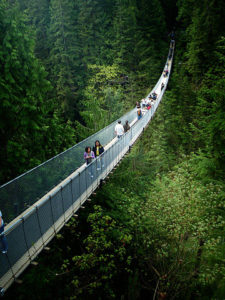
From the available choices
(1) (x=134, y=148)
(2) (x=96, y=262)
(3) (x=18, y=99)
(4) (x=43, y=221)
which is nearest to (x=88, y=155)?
(4) (x=43, y=221)

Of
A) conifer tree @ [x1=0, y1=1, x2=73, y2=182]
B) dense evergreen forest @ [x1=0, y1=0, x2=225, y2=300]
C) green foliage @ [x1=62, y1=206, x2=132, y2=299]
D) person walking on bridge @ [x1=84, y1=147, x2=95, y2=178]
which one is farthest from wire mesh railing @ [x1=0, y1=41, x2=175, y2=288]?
conifer tree @ [x1=0, y1=1, x2=73, y2=182]

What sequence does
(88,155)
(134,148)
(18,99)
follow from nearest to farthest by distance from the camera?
(88,155) < (18,99) < (134,148)

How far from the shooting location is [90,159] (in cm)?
757

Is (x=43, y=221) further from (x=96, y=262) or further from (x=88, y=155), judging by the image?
(x=96, y=262)

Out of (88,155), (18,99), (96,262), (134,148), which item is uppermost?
(18,99)

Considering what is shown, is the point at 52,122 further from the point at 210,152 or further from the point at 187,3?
the point at 187,3

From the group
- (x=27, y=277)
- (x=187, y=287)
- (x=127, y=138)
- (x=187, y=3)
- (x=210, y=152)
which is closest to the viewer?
(x=27, y=277)

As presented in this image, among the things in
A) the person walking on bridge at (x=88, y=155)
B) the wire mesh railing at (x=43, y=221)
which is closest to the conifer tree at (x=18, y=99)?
the person walking on bridge at (x=88, y=155)

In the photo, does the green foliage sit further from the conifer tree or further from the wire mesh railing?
the conifer tree

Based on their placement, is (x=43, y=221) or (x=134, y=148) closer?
(x=43, y=221)

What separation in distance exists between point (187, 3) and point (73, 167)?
30.4m

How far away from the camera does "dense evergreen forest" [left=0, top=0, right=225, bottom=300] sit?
26.7 feet

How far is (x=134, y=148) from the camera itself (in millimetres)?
16094

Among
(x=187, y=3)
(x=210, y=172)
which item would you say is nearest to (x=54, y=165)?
(x=210, y=172)
